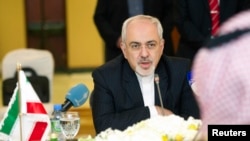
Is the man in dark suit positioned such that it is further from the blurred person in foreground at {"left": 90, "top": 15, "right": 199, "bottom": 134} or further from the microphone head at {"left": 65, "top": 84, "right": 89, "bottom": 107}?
the microphone head at {"left": 65, "top": 84, "right": 89, "bottom": 107}

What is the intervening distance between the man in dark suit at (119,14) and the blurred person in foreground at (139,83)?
1638mm

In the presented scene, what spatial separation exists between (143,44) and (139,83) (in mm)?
259

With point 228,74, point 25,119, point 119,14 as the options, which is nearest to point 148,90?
point 25,119

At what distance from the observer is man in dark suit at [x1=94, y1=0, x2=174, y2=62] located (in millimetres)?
5120

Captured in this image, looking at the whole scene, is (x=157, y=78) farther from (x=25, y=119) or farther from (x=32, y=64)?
(x=32, y=64)

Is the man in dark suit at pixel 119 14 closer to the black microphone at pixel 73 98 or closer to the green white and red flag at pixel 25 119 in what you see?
the black microphone at pixel 73 98

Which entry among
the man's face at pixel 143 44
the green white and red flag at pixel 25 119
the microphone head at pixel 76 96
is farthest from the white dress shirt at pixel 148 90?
the green white and red flag at pixel 25 119

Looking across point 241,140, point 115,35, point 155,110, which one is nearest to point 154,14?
point 115,35

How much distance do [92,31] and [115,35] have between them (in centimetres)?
422

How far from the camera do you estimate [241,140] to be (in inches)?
44.5

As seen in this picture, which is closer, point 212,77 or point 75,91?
point 212,77

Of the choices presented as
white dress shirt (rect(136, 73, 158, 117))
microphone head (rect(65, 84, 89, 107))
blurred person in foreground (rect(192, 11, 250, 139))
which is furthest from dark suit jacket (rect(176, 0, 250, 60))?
blurred person in foreground (rect(192, 11, 250, 139))

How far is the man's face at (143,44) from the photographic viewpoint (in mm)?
3232

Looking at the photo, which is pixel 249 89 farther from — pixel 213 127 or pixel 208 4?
pixel 208 4
